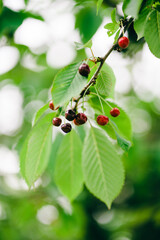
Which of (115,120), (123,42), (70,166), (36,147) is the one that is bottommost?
(70,166)

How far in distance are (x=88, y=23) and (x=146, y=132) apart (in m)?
4.21

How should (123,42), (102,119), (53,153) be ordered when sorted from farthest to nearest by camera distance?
(53,153), (102,119), (123,42)

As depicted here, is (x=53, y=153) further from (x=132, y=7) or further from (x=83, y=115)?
(x=132, y=7)

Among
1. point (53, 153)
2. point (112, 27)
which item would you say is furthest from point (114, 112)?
point (53, 153)

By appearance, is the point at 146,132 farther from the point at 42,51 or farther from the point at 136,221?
the point at 42,51

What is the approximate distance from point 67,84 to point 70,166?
535 mm

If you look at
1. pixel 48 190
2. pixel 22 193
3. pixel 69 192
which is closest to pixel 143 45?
pixel 69 192

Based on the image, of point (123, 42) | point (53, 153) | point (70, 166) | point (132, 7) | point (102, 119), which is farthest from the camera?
point (53, 153)

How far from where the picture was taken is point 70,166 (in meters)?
1.31

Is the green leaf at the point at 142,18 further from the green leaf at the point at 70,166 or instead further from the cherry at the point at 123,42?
the green leaf at the point at 70,166

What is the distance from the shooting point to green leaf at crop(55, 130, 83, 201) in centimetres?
130

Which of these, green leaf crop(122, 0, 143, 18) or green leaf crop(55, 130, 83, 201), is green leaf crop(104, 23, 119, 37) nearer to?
green leaf crop(122, 0, 143, 18)

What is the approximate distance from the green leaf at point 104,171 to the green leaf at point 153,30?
0.43m

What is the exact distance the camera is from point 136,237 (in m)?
5.33
